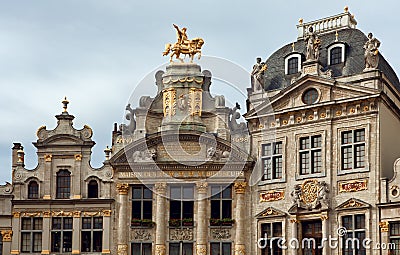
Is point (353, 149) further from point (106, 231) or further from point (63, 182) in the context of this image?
point (63, 182)

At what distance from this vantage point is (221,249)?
147 feet

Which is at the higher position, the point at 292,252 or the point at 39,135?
the point at 39,135

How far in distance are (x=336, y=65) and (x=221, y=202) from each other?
8.09m

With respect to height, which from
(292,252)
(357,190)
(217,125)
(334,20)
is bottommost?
(292,252)

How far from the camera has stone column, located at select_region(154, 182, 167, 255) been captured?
4462cm

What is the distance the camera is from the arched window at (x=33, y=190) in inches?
1812

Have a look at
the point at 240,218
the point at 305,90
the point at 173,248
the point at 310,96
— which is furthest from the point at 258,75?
the point at 173,248

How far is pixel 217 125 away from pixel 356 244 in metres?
8.77

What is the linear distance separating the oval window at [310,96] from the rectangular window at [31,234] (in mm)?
13350

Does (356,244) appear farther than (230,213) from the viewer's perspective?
No

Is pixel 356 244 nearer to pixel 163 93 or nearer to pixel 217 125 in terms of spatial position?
pixel 217 125

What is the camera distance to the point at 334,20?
46.9m

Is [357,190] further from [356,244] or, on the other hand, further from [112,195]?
[112,195]

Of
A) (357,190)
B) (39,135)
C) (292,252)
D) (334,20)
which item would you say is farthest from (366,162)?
(39,135)
